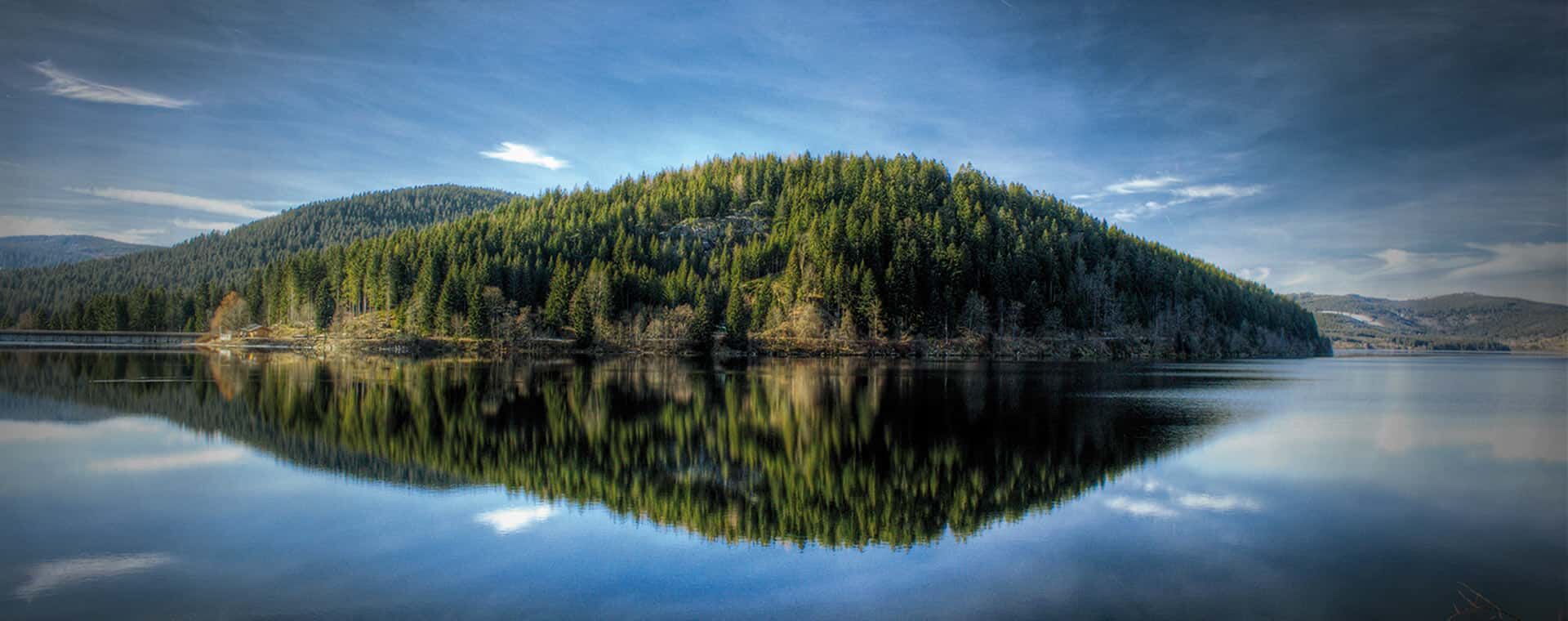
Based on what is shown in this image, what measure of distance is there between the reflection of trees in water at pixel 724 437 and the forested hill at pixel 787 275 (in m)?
48.7

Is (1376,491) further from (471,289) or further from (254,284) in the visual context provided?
(254,284)

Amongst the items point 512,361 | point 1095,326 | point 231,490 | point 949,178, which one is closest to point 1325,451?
point 231,490

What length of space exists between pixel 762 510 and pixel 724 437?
9.97 meters

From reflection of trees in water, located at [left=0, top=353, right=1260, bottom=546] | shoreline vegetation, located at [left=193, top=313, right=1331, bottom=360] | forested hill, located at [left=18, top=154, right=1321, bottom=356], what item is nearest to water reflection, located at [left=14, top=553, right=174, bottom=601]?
reflection of trees in water, located at [left=0, top=353, right=1260, bottom=546]

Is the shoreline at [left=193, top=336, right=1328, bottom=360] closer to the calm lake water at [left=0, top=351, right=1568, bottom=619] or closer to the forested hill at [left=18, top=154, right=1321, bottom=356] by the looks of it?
the forested hill at [left=18, top=154, right=1321, bottom=356]

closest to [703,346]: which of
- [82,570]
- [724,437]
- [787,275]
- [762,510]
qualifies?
[787,275]

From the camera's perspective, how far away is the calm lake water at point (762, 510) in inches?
459

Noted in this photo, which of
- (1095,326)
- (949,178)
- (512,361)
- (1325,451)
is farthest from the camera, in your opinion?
(949,178)

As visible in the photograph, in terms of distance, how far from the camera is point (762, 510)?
55.4ft

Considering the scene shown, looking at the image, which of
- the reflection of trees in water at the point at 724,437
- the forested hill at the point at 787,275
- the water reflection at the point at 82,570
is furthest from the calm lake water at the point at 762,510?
the forested hill at the point at 787,275

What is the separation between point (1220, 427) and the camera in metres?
31.5

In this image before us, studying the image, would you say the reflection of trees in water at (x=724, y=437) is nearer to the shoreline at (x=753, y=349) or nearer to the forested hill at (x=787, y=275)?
the shoreline at (x=753, y=349)

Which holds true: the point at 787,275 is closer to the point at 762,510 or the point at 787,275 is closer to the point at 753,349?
the point at 753,349

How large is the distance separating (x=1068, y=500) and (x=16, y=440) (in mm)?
33462
